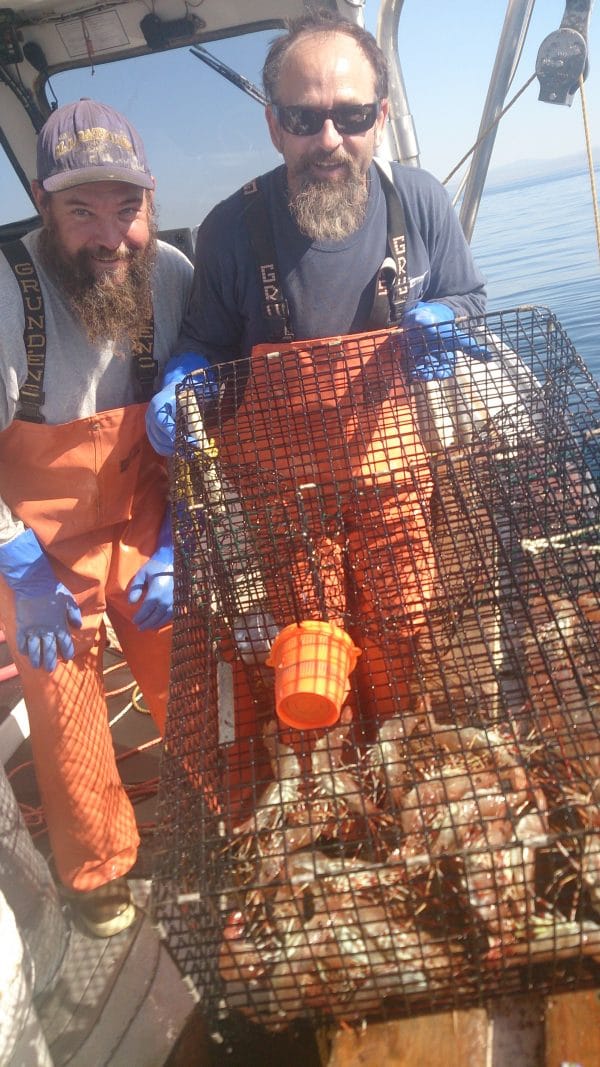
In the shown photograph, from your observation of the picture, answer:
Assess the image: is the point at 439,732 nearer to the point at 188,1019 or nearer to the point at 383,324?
the point at 188,1019

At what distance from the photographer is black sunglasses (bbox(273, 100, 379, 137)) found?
7.38ft

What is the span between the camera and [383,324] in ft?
7.93

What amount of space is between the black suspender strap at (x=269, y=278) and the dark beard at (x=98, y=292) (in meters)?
0.39

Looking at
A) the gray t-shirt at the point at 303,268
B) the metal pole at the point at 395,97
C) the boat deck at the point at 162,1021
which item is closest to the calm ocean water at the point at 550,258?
the metal pole at the point at 395,97

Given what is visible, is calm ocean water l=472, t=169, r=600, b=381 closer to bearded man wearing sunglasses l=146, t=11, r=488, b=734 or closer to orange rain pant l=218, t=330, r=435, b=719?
bearded man wearing sunglasses l=146, t=11, r=488, b=734

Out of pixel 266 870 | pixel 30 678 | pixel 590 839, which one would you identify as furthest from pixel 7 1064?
pixel 590 839

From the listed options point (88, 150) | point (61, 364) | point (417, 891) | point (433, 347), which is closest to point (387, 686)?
point (417, 891)

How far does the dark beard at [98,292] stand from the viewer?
230cm

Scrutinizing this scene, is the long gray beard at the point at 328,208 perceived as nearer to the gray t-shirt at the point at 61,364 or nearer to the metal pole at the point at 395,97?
the gray t-shirt at the point at 61,364

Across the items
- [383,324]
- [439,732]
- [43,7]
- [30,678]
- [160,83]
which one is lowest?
[30,678]

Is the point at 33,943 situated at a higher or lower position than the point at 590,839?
lower

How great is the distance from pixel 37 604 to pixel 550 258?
1364 cm

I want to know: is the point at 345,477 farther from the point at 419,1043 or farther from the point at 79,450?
the point at 419,1043

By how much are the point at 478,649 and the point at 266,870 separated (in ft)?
2.69
